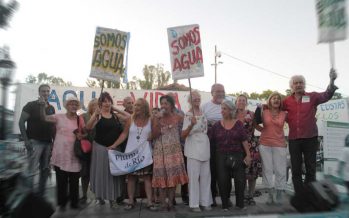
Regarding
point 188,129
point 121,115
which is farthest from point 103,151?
point 188,129

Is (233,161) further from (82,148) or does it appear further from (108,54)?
(108,54)

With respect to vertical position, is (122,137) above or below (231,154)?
above

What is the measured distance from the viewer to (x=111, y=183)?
6.11 metres

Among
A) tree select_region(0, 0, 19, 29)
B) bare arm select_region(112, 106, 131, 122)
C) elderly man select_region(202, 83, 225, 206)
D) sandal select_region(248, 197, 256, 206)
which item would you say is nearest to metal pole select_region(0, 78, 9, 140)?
tree select_region(0, 0, 19, 29)

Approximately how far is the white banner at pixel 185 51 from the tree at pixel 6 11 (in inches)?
138

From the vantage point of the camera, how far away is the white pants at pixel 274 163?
20.8ft

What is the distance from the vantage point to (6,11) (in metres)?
3.31

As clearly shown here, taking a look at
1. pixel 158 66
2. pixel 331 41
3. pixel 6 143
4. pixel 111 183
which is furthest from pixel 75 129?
pixel 158 66

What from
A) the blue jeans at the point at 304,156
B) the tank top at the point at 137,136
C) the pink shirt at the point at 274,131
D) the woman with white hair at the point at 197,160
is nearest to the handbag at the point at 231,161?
the woman with white hair at the point at 197,160

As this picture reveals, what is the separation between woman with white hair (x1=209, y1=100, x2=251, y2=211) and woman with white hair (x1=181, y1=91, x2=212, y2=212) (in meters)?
0.19

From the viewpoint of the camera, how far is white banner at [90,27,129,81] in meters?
6.69

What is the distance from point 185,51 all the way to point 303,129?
2288mm

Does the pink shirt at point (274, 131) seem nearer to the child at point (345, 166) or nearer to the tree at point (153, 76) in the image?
the child at point (345, 166)

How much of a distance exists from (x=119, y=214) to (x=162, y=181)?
79cm
